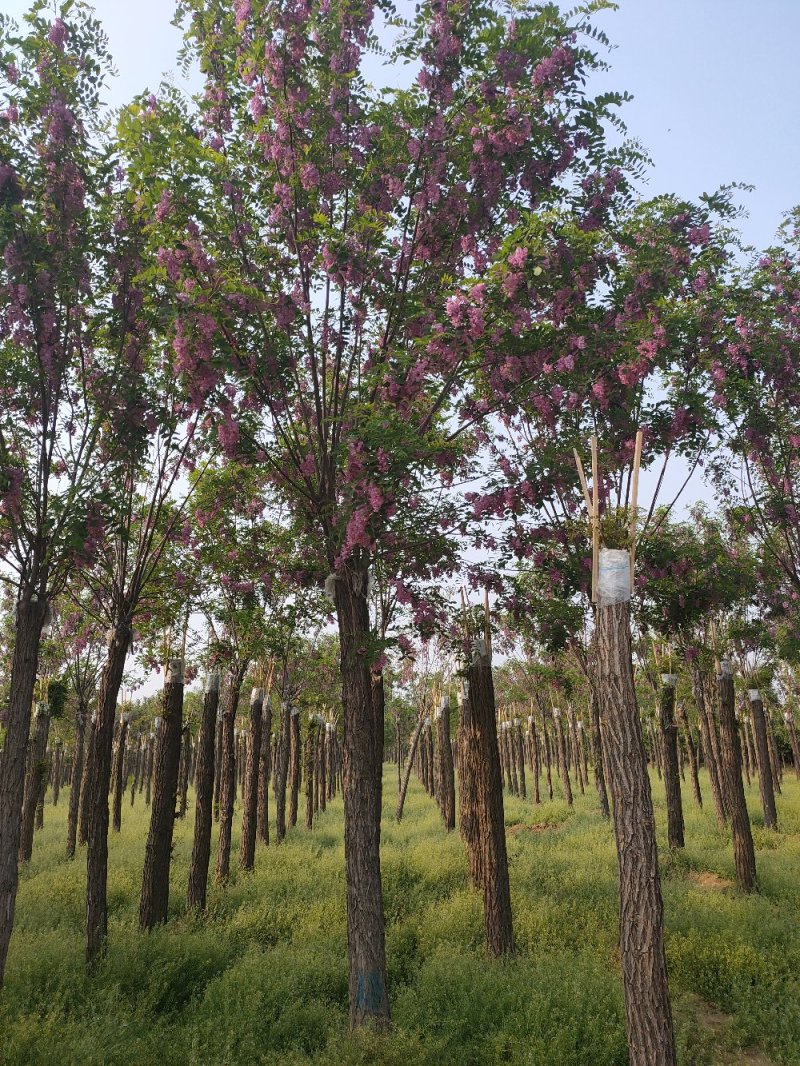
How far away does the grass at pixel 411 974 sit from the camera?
679cm

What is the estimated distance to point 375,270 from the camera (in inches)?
304

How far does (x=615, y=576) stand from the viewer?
559 cm

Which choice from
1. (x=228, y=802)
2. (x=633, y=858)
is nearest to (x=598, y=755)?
(x=228, y=802)

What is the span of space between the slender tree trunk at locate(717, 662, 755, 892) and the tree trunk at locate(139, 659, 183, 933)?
403 inches

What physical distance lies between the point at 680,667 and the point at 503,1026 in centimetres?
1478

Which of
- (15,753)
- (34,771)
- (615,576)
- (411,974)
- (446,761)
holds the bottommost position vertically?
(411,974)

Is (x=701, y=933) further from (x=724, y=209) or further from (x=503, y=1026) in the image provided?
(x=724, y=209)

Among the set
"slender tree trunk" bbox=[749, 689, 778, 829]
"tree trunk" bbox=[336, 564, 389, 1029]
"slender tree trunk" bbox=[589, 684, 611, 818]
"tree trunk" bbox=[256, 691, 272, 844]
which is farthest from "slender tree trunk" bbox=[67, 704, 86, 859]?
"slender tree trunk" bbox=[749, 689, 778, 829]

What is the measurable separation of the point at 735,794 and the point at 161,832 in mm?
10701

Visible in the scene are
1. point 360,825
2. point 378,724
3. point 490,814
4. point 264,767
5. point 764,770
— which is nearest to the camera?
point 360,825

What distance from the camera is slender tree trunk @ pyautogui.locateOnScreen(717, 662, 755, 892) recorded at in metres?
12.6

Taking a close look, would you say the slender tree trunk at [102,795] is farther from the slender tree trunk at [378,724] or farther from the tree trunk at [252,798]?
the tree trunk at [252,798]

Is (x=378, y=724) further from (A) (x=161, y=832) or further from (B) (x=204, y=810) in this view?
(A) (x=161, y=832)

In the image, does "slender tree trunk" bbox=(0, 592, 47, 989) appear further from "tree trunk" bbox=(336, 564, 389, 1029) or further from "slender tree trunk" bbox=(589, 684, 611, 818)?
"slender tree trunk" bbox=(589, 684, 611, 818)
